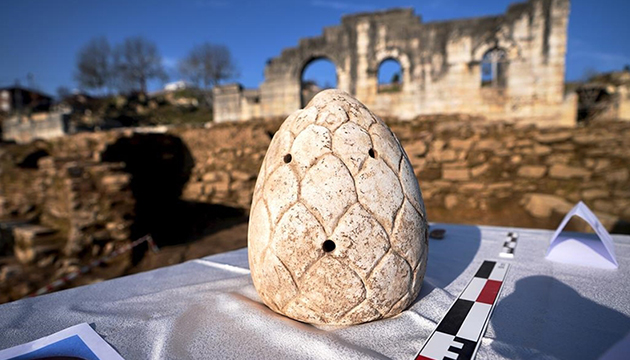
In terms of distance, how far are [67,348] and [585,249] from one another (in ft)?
10.6

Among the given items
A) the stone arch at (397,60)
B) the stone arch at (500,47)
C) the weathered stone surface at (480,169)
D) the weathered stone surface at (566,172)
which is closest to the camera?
the weathered stone surface at (566,172)

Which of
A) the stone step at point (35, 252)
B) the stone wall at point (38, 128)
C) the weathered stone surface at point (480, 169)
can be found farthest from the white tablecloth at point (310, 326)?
the stone wall at point (38, 128)

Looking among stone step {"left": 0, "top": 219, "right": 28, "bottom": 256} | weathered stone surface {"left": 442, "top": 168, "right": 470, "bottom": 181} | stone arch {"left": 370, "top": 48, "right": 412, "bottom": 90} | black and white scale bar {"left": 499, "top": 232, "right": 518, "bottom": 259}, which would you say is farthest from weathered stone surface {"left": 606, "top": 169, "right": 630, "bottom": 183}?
stone step {"left": 0, "top": 219, "right": 28, "bottom": 256}

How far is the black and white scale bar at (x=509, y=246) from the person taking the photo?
2307 mm

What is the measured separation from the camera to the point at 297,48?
32.6 feet

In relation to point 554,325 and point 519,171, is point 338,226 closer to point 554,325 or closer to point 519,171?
point 554,325

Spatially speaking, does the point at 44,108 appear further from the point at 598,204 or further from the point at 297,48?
the point at 598,204

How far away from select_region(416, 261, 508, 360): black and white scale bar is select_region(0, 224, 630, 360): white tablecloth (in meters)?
0.04

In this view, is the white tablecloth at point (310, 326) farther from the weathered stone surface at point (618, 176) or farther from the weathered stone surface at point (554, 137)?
the weathered stone surface at point (554, 137)

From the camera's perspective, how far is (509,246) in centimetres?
250

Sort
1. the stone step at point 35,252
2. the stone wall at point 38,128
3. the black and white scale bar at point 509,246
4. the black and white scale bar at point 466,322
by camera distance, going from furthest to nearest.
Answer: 1. the stone wall at point 38,128
2. the stone step at point 35,252
3. the black and white scale bar at point 509,246
4. the black and white scale bar at point 466,322

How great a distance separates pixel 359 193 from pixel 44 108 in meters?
45.4

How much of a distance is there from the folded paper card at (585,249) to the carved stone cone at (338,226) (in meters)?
1.41

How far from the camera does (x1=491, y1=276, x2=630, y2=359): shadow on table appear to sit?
1232 millimetres
